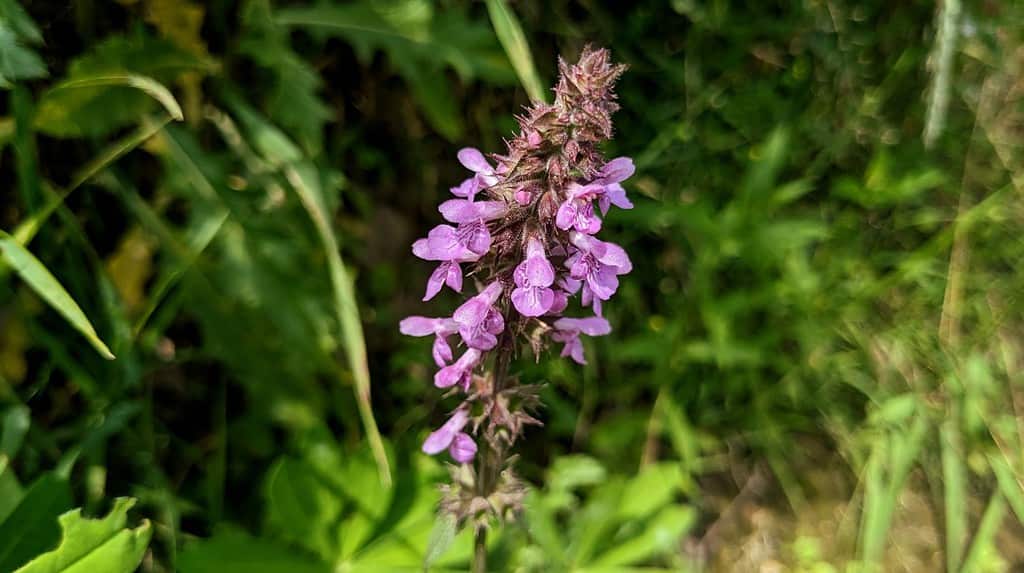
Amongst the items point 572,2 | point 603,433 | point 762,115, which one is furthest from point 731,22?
point 603,433

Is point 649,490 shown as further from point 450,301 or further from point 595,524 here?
point 450,301

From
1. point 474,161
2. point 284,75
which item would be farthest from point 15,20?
point 474,161

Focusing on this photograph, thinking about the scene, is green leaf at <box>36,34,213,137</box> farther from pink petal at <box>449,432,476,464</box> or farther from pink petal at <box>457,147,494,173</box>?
pink petal at <box>449,432,476,464</box>

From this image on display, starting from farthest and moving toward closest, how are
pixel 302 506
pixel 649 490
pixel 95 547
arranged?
pixel 649 490
pixel 302 506
pixel 95 547

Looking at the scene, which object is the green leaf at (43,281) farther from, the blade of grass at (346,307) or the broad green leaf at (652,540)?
the broad green leaf at (652,540)

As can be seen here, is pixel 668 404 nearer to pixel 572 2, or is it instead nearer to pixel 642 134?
pixel 642 134

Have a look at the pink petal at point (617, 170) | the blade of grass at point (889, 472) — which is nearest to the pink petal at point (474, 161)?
the pink petal at point (617, 170)

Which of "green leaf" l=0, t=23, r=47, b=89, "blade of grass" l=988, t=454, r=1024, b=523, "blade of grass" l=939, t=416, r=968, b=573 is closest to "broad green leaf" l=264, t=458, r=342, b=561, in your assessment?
"green leaf" l=0, t=23, r=47, b=89

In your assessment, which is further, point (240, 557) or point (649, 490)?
point (649, 490)
